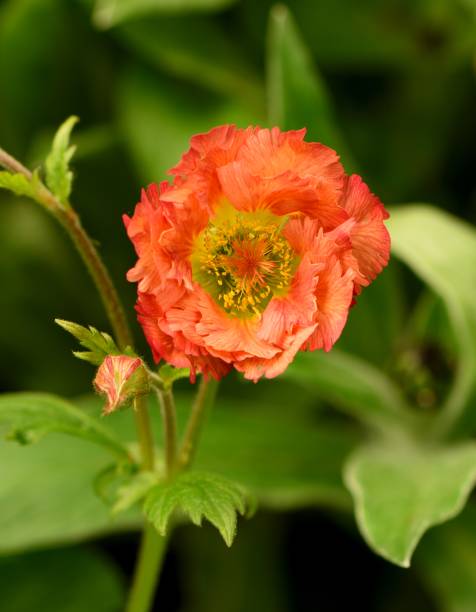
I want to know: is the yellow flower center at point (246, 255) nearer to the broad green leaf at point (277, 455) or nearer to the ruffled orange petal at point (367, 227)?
the ruffled orange petal at point (367, 227)

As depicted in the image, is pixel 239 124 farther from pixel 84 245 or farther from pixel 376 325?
pixel 84 245

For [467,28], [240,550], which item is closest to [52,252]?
[240,550]

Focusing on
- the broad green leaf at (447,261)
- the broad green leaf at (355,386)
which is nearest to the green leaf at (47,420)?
→ the broad green leaf at (355,386)

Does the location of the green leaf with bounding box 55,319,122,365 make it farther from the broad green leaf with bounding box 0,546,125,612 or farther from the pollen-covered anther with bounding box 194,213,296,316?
the broad green leaf with bounding box 0,546,125,612

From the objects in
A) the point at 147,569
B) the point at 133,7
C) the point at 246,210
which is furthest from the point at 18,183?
the point at 133,7

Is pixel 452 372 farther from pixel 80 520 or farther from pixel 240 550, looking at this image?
pixel 80 520

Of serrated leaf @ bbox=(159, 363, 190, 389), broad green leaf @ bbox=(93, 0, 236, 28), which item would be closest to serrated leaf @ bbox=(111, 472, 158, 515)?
serrated leaf @ bbox=(159, 363, 190, 389)

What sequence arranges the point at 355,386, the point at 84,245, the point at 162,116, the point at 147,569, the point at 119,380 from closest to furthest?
the point at 119,380 < the point at 84,245 < the point at 147,569 < the point at 355,386 < the point at 162,116
